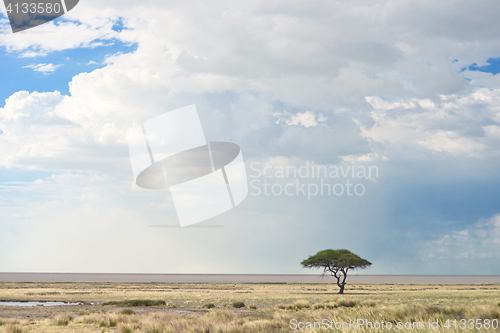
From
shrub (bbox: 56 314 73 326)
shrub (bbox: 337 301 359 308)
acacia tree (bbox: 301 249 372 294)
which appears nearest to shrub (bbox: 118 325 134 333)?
shrub (bbox: 56 314 73 326)

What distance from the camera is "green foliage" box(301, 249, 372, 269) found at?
2299 inches

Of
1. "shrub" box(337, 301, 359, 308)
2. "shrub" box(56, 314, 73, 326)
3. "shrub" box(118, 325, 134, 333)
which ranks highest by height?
"shrub" box(118, 325, 134, 333)

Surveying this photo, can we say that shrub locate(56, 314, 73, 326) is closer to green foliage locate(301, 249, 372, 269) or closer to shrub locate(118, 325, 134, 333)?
shrub locate(118, 325, 134, 333)

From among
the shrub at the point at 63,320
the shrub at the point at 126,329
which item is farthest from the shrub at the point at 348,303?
the shrub at the point at 63,320

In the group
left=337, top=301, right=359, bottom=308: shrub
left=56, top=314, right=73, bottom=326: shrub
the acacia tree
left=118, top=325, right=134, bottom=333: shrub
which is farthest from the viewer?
the acacia tree

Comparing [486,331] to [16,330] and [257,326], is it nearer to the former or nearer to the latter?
[257,326]

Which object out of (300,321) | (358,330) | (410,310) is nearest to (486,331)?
(358,330)

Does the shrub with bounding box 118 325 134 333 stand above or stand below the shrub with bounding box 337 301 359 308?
above

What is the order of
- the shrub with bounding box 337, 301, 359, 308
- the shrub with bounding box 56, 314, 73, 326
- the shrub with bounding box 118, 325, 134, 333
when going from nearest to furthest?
1. the shrub with bounding box 118, 325, 134, 333
2. the shrub with bounding box 56, 314, 73, 326
3. the shrub with bounding box 337, 301, 359, 308

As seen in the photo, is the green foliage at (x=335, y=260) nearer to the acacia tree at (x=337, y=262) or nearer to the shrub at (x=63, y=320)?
the acacia tree at (x=337, y=262)

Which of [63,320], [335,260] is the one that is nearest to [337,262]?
[335,260]

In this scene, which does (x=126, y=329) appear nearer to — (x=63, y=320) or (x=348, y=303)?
(x=63, y=320)

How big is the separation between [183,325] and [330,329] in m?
7.39

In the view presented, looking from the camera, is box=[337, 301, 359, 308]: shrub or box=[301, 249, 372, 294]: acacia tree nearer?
box=[337, 301, 359, 308]: shrub
